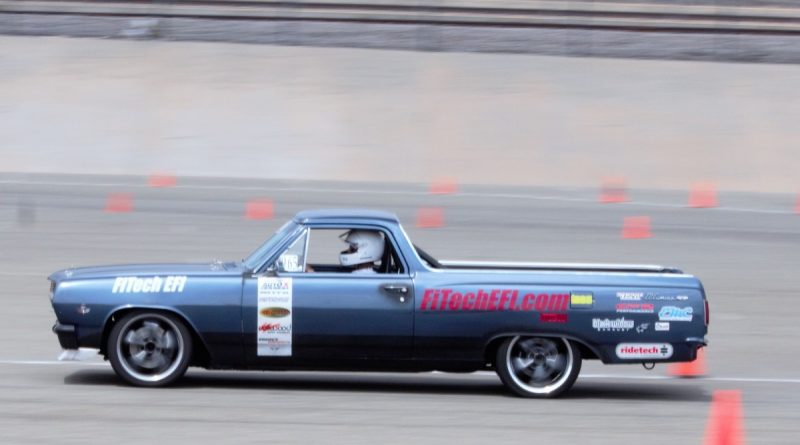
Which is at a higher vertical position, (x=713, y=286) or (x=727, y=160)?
(x=727, y=160)

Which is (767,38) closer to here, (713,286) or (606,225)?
(606,225)

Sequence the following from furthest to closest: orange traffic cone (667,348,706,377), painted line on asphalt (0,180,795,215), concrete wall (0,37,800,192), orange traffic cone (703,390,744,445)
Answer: concrete wall (0,37,800,192), painted line on asphalt (0,180,795,215), orange traffic cone (667,348,706,377), orange traffic cone (703,390,744,445)

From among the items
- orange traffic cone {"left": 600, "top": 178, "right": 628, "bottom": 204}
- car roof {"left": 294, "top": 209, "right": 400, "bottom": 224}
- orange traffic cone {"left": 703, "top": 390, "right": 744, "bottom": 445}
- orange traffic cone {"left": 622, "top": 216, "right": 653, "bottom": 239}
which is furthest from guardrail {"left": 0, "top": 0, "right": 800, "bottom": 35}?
orange traffic cone {"left": 703, "top": 390, "right": 744, "bottom": 445}

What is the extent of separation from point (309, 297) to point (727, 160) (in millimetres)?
18203

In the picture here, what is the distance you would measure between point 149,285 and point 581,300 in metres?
3.22

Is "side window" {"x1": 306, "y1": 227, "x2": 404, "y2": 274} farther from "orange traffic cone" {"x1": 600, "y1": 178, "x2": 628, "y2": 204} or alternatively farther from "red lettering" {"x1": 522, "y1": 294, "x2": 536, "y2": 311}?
"orange traffic cone" {"x1": 600, "y1": 178, "x2": 628, "y2": 204}

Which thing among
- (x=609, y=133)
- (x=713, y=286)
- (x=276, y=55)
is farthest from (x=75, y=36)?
(x=713, y=286)

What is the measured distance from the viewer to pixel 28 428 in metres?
7.84

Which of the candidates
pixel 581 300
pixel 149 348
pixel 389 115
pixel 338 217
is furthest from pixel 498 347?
pixel 389 115

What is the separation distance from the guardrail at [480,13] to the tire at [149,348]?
22.8 metres

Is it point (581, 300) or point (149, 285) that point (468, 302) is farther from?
point (149, 285)

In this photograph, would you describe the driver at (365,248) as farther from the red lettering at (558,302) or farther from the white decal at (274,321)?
the red lettering at (558,302)

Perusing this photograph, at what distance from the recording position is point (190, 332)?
920 cm

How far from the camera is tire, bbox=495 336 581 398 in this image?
364 inches
